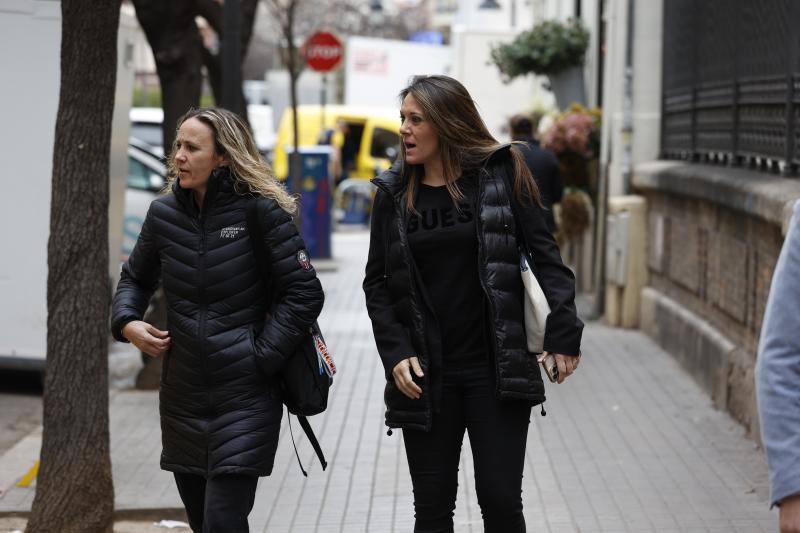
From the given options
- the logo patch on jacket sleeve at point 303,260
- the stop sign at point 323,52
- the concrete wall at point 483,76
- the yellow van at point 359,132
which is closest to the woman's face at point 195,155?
the logo patch on jacket sleeve at point 303,260

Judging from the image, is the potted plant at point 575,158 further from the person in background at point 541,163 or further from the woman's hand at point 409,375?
the woman's hand at point 409,375

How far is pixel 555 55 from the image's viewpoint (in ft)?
53.6

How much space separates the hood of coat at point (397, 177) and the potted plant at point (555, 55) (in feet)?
38.9

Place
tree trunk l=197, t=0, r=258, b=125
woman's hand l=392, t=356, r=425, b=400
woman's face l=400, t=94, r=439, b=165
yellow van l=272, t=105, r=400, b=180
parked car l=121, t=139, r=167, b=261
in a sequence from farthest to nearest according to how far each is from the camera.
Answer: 1. yellow van l=272, t=105, r=400, b=180
2. parked car l=121, t=139, r=167, b=261
3. tree trunk l=197, t=0, r=258, b=125
4. woman's face l=400, t=94, r=439, b=165
5. woman's hand l=392, t=356, r=425, b=400

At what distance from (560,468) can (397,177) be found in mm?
3364

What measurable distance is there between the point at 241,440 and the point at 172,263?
0.62 metres

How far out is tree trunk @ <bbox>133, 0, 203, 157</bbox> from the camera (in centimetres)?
1017

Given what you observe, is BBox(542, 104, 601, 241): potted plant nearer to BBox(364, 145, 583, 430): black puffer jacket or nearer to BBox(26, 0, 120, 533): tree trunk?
BBox(26, 0, 120, 533): tree trunk

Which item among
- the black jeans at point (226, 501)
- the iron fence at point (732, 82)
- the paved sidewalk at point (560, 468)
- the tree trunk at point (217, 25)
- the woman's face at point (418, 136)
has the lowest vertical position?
the paved sidewalk at point (560, 468)

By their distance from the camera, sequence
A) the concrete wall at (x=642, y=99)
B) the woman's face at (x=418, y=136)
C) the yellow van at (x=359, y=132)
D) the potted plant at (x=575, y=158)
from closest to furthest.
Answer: the woman's face at (x=418, y=136) < the concrete wall at (x=642, y=99) < the potted plant at (x=575, y=158) < the yellow van at (x=359, y=132)

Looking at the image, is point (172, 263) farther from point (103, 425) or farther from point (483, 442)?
point (103, 425)

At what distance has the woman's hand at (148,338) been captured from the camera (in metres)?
4.71

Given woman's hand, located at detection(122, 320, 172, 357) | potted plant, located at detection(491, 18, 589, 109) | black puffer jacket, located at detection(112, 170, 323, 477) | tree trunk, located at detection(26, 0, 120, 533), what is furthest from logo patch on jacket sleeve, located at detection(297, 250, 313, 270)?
potted plant, located at detection(491, 18, 589, 109)

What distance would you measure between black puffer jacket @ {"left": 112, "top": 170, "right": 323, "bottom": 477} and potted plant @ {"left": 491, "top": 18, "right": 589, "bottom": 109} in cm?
1186
